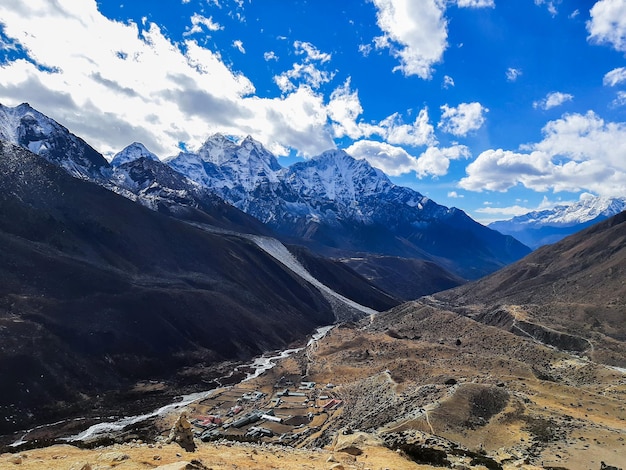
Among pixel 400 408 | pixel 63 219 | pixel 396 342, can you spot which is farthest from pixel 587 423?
pixel 63 219

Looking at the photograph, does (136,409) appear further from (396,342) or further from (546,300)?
(546,300)

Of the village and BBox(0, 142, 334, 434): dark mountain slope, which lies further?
BBox(0, 142, 334, 434): dark mountain slope

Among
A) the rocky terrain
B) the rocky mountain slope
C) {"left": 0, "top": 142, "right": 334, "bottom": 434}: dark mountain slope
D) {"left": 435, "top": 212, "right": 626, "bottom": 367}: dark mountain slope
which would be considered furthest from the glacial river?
{"left": 435, "top": 212, "right": 626, "bottom": 367}: dark mountain slope

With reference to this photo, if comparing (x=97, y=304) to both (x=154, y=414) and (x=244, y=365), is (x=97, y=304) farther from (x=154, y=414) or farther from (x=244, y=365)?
(x=154, y=414)

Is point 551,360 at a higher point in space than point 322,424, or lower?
higher

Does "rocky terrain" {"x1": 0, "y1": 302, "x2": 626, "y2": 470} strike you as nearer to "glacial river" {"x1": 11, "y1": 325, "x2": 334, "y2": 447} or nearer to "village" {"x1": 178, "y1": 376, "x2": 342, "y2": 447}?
"village" {"x1": 178, "y1": 376, "x2": 342, "y2": 447}

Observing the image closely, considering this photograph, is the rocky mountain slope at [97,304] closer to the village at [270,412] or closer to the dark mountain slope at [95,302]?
the dark mountain slope at [95,302]

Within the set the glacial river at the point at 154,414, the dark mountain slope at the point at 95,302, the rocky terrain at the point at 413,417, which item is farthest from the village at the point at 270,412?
the dark mountain slope at the point at 95,302
